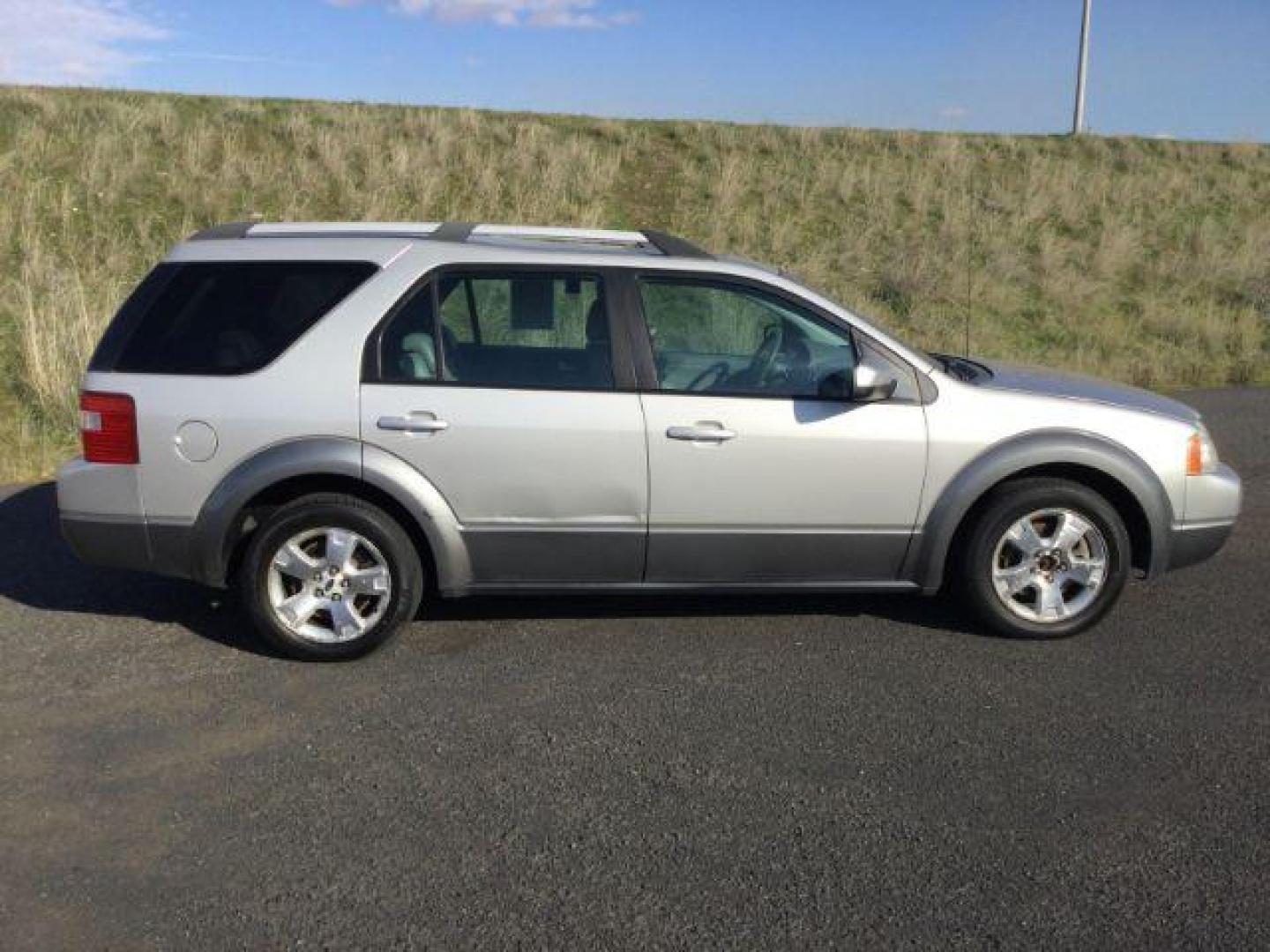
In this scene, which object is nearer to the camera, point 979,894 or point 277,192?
point 979,894

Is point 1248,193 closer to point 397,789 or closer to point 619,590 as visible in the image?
point 619,590

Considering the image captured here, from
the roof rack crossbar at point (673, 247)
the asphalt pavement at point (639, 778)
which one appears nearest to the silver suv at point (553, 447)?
the roof rack crossbar at point (673, 247)

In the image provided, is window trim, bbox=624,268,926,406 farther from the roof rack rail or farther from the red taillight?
the red taillight

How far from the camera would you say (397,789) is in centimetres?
405

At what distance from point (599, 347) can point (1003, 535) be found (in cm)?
191

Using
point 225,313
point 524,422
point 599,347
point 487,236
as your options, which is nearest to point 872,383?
point 599,347

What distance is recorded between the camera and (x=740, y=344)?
213 inches

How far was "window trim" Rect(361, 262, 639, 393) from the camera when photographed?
5.13 meters

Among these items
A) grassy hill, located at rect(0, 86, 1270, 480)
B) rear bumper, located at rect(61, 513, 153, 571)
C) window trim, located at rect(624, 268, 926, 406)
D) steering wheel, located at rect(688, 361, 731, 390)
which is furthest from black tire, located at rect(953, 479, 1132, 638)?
grassy hill, located at rect(0, 86, 1270, 480)

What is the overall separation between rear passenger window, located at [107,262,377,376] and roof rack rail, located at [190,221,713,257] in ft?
0.84

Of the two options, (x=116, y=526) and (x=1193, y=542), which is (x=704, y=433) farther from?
(x=116, y=526)

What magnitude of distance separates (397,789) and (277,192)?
17.1 metres

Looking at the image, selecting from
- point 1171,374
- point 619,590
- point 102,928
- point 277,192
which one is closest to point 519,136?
point 277,192

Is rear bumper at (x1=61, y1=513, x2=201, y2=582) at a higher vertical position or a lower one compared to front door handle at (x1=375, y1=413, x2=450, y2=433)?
lower
